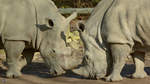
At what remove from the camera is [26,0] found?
25.9ft

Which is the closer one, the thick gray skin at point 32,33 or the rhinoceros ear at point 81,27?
the rhinoceros ear at point 81,27

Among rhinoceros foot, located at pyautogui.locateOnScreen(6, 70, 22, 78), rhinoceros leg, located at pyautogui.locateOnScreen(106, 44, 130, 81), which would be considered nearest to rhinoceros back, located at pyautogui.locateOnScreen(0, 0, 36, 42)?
rhinoceros foot, located at pyautogui.locateOnScreen(6, 70, 22, 78)

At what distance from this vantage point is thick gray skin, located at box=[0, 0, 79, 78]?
7.71 metres

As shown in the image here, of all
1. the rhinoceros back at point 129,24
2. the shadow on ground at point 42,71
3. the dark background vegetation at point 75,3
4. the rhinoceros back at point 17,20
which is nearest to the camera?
the rhinoceros back at point 129,24

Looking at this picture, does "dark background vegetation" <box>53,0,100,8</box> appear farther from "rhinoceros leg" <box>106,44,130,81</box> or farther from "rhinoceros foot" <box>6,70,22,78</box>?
"rhinoceros leg" <box>106,44,130,81</box>

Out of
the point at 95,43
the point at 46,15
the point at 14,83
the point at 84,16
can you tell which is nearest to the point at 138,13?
the point at 95,43

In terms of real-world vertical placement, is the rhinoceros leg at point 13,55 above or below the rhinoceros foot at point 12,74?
above

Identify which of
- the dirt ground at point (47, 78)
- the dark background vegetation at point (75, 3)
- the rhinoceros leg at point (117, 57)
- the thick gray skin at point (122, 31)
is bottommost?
the dirt ground at point (47, 78)

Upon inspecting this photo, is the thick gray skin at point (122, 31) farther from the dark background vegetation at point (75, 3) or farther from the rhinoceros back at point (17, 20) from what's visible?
the dark background vegetation at point (75, 3)

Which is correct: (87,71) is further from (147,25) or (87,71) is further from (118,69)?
(147,25)

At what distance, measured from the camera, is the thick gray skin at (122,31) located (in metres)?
7.37

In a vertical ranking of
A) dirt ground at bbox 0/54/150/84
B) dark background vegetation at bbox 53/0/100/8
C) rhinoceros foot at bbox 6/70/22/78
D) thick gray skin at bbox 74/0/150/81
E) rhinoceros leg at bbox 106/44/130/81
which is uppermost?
dark background vegetation at bbox 53/0/100/8

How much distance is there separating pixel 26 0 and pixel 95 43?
1.47 meters

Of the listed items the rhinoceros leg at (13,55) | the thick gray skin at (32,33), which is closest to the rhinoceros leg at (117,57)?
the thick gray skin at (32,33)
